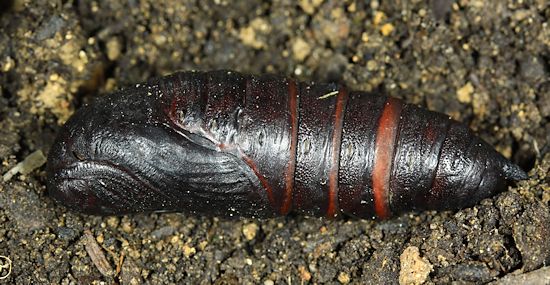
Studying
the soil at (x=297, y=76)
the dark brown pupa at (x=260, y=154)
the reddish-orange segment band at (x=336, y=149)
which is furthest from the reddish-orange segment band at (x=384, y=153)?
the soil at (x=297, y=76)

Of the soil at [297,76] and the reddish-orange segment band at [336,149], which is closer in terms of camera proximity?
the reddish-orange segment band at [336,149]

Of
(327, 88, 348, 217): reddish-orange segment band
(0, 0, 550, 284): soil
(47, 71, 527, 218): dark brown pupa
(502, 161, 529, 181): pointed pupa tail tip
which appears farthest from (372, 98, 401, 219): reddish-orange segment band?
(502, 161, 529, 181): pointed pupa tail tip

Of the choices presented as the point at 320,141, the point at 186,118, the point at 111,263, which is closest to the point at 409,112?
the point at 320,141

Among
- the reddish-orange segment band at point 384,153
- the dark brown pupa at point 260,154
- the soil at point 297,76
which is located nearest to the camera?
the dark brown pupa at point 260,154

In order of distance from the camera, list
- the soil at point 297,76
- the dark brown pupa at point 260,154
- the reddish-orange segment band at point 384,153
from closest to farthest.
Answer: the dark brown pupa at point 260,154, the reddish-orange segment band at point 384,153, the soil at point 297,76

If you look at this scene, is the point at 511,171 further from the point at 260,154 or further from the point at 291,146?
the point at 260,154

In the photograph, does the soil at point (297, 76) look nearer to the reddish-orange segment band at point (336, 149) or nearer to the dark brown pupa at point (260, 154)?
the dark brown pupa at point (260, 154)

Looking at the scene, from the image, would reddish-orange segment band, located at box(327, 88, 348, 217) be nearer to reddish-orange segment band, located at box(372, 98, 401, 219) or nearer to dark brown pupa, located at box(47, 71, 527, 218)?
dark brown pupa, located at box(47, 71, 527, 218)
